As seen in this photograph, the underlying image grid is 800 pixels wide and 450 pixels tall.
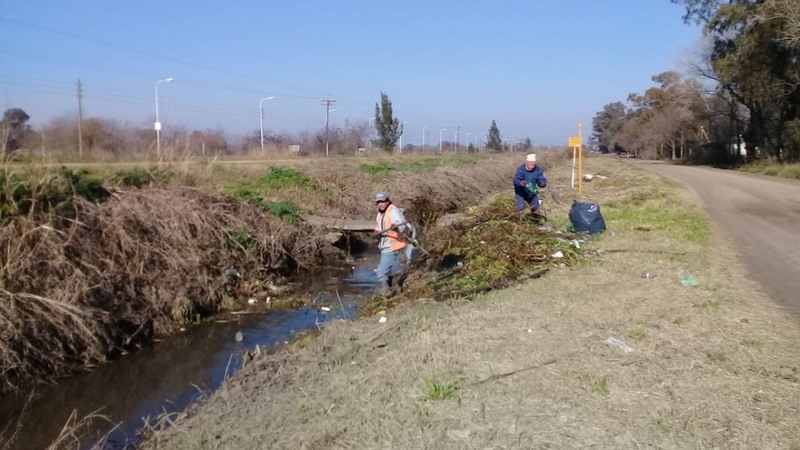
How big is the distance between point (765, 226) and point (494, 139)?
274ft

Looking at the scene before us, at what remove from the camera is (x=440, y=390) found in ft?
16.3

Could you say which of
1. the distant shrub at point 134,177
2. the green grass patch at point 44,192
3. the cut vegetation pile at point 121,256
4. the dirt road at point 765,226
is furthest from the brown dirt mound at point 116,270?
the dirt road at point 765,226

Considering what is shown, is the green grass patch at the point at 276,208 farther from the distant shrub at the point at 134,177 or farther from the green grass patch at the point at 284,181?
the green grass patch at the point at 284,181

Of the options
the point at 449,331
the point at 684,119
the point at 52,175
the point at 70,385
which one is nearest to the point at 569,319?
the point at 449,331

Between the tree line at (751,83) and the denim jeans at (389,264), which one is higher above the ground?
the tree line at (751,83)

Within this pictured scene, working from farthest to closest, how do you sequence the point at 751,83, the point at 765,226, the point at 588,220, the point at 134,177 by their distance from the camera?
the point at 751,83
the point at 765,226
the point at 134,177
the point at 588,220

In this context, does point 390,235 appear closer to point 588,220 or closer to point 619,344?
point 588,220

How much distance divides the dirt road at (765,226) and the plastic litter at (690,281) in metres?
0.79

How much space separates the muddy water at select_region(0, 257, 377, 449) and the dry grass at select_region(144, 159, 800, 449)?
1.29 m

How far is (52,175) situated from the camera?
9.90 m

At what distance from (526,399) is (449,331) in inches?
73.2

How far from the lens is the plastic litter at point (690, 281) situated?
8.07m

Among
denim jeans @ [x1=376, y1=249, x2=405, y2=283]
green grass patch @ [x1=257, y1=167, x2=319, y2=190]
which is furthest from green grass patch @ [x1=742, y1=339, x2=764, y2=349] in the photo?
green grass patch @ [x1=257, y1=167, x2=319, y2=190]

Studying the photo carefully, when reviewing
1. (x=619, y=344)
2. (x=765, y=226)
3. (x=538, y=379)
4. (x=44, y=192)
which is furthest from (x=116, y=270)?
(x=765, y=226)
